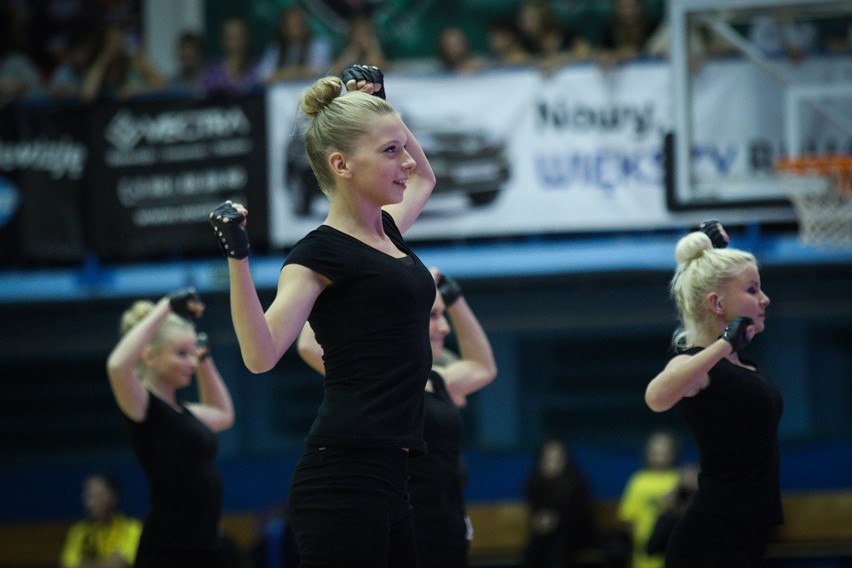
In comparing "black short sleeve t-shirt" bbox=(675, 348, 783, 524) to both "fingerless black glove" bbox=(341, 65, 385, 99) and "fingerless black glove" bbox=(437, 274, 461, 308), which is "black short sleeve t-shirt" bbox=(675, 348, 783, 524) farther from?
"fingerless black glove" bbox=(341, 65, 385, 99)

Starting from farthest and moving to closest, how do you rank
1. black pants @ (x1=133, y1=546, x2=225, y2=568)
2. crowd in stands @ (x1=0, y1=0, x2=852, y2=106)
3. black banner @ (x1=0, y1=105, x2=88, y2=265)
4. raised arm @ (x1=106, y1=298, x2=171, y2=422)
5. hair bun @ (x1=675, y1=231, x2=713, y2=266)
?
black banner @ (x1=0, y1=105, x2=88, y2=265) < crowd in stands @ (x1=0, y1=0, x2=852, y2=106) < raised arm @ (x1=106, y1=298, x2=171, y2=422) < black pants @ (x1=133, y1=546, x2=225, y2=568) < hair bun @ (x1=675, y1=231, x2=713, y2=266)

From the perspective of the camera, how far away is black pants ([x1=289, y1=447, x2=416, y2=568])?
3.45 metres

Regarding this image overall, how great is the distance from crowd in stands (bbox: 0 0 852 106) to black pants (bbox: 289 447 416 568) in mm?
6219

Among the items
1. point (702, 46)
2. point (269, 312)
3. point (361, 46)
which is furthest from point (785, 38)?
point (269, 312)

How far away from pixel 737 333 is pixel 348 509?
5.47ft

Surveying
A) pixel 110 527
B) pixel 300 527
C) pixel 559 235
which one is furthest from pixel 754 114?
pixel 300 527

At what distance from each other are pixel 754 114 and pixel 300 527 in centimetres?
719

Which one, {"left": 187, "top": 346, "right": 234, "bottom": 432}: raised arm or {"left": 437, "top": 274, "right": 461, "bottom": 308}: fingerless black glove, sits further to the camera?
{"left": 187, "top": 346, "right": 234, "bottom": 432}: raised arm

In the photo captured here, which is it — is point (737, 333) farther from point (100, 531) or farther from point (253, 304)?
point (100, 531)

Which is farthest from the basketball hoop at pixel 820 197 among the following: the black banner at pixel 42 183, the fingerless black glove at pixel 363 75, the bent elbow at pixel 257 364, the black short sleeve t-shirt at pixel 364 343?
the black banner at pixel 42 183

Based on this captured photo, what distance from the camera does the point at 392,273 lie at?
3609 mm

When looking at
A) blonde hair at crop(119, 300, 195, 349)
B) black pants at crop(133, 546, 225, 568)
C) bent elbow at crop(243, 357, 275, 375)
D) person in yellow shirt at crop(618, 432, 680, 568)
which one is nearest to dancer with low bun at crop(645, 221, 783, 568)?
bent elbow at crop(243, 357, 275, 375)

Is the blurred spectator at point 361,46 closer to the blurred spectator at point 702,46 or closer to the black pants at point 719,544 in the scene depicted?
the blurred spectator at point 702,46

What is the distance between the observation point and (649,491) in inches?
421
